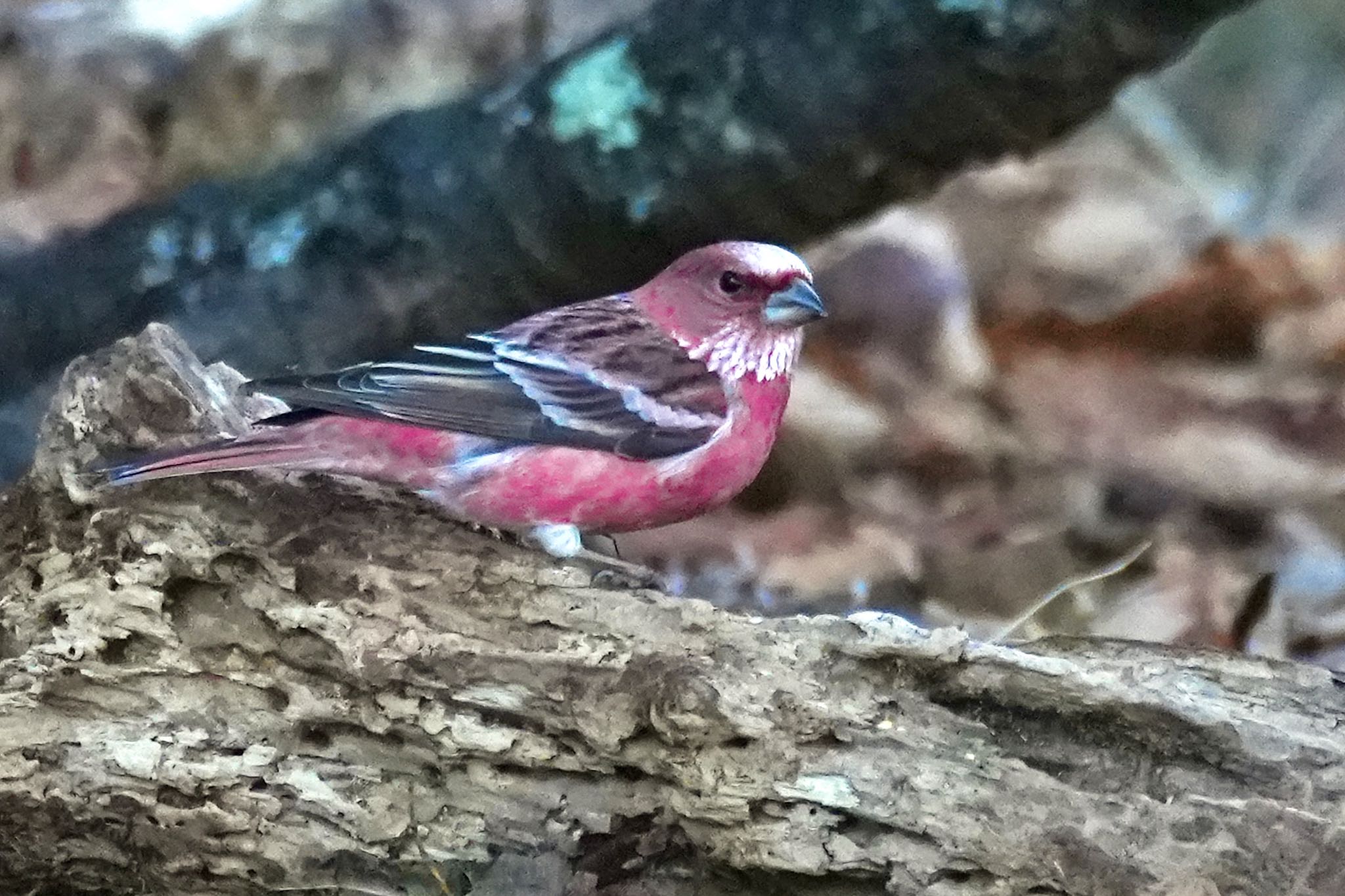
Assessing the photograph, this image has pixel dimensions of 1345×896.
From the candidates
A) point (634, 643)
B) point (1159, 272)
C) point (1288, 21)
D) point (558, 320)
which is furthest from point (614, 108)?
point (1288, 21)

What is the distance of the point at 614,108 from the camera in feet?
11.8

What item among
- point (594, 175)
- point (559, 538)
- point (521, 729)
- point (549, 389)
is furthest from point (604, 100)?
point (521, 729)

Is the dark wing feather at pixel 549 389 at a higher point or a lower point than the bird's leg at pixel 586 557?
higher

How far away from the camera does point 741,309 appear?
2943 millimetres

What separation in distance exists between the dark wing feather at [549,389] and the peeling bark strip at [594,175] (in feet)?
2.84

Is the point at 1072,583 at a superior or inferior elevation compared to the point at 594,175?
inferior

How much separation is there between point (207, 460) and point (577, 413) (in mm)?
714

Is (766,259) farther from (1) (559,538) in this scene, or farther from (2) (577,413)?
(1) (559,538)

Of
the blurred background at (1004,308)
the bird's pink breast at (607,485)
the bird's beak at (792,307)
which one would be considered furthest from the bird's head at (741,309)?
the blurred background at (1004,308)

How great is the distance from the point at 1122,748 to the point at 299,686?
1.29 m

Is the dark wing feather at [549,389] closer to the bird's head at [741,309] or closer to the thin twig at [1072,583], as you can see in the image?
the bird's head at [741,309]

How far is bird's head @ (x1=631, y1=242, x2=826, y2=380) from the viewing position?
115 inches

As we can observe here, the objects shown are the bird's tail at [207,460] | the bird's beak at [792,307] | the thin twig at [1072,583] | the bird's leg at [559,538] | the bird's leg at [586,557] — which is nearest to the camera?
the bird's tail at [207,460]

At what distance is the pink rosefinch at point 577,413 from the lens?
8.12 feet
